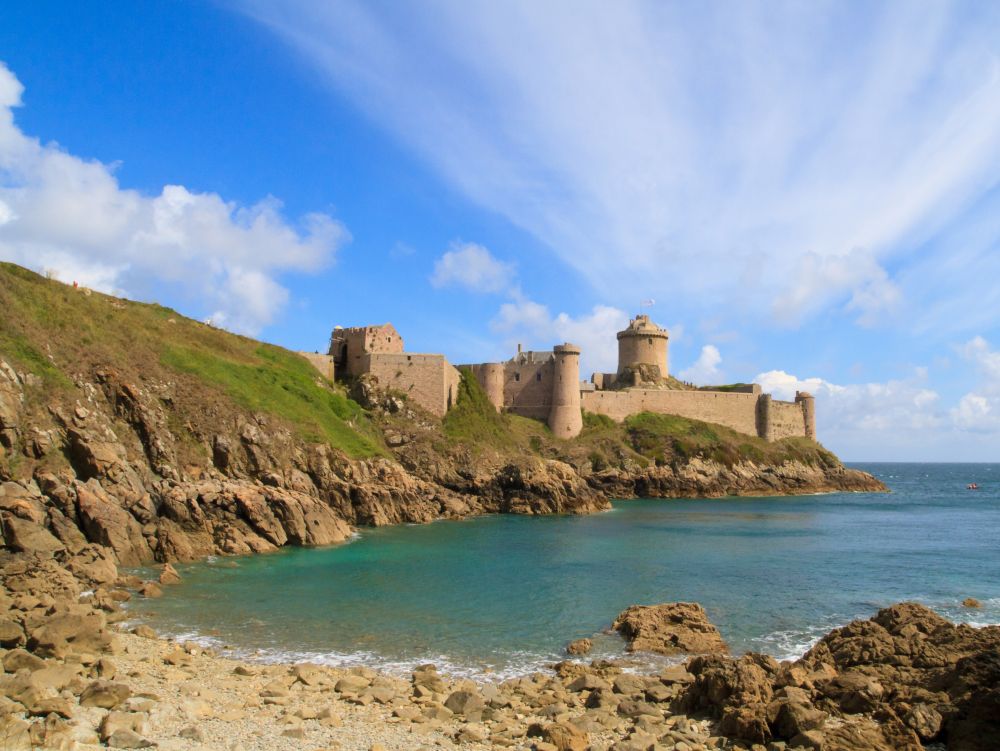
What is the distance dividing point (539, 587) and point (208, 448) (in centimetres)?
1550

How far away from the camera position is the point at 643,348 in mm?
69375

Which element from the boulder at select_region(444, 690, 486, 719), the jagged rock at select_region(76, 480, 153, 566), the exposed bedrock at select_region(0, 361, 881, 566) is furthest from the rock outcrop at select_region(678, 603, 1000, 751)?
the exposed bedrock at select_region(0, 361, 881, 566)

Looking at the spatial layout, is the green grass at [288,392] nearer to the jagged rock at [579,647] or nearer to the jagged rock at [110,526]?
the jagged rock at [110,526]

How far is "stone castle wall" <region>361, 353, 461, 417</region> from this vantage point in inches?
1917

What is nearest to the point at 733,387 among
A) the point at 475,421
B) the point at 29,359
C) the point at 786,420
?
the point at 786,420

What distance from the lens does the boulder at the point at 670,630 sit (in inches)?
612

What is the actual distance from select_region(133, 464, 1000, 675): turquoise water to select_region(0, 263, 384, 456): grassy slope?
8.03 metres

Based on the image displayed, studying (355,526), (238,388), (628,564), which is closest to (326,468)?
(355,526)

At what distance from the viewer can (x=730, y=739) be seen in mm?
10289

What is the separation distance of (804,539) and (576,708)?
25.4 meters

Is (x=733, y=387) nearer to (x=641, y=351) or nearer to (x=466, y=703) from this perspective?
(x=641, y=351)

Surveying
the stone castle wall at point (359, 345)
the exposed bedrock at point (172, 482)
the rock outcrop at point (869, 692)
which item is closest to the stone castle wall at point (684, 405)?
the stone castle wall at point (359, 345)

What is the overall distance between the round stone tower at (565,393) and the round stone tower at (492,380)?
4071 mm

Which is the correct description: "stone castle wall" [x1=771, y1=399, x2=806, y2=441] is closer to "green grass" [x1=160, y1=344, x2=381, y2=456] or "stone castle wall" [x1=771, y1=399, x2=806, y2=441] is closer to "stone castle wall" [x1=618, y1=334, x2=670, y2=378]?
"stone castle wall" [x1=618, y1=334, x2=670, y2=378]
